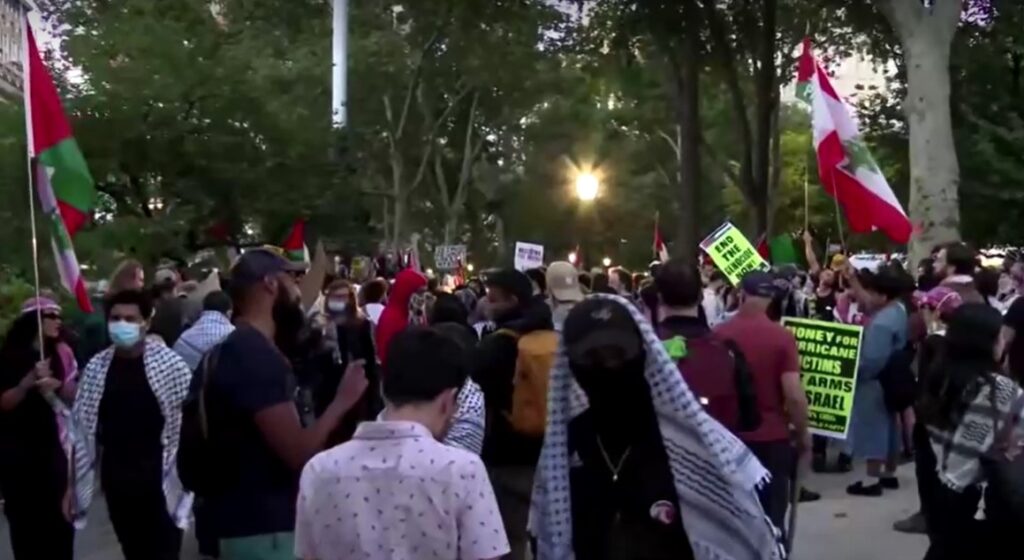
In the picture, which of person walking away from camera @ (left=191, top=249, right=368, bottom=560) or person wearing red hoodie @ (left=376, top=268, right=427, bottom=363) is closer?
person walking away from camera @ (left=191, top=249, right=368, bottom=560)

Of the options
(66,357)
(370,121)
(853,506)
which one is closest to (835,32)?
(370,121)

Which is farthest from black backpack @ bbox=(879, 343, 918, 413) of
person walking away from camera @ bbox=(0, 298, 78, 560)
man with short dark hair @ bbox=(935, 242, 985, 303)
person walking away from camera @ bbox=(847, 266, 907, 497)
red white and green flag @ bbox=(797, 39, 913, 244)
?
person walking away from camera @ bbox=(0, 298, 78, 560)

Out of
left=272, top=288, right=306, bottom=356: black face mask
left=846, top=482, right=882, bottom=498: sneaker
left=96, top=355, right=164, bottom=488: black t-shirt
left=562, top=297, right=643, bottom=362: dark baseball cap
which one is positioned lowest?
left=846, top=482, right=882, bottom=498: sneaker

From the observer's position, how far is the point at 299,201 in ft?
74.9

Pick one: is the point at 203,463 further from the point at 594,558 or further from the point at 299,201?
the point at 299,201

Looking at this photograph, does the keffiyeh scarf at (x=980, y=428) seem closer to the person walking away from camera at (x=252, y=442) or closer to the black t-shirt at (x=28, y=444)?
the person walking away from camera at (x=252, y=442)

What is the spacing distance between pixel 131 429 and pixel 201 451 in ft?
7.48

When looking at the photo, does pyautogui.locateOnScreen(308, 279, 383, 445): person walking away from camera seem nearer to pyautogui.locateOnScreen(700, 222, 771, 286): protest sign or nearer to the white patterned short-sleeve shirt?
pyautogui.locateOnScreen(700, 222, 771, 286): protest sign

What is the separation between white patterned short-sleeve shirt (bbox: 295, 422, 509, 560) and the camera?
3840 mm

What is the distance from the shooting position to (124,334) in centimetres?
723

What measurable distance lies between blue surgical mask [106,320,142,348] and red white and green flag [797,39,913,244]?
21.1ft

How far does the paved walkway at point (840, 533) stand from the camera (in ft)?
34.1

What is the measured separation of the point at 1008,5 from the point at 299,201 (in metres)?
13.5

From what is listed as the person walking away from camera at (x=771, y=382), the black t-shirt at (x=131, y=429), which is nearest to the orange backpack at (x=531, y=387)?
the person walking away from camera at (x=771, y=382)
